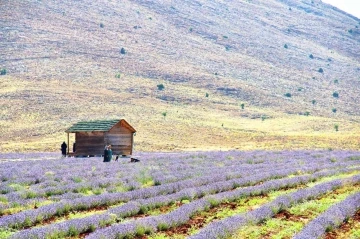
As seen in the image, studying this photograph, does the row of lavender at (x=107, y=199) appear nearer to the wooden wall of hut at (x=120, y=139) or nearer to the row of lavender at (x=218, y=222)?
the row of lavender at (x=218, y=222)

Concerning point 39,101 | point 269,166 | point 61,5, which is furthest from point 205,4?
point 269,166

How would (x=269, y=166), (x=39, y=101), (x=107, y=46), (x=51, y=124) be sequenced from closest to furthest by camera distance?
(x=269, y=166) → (x=51, y=124) → (x=39, y=101) → (x=107, y=46)

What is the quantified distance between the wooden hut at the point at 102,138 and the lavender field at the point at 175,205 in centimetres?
1412

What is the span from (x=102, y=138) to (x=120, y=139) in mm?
1275

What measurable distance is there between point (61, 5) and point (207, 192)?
9187 centimetres

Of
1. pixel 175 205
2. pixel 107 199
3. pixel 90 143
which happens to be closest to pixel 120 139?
pixel 90 143

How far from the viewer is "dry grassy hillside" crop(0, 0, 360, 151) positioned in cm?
5409

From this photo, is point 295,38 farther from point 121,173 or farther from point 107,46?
point 121,173

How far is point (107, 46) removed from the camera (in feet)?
276

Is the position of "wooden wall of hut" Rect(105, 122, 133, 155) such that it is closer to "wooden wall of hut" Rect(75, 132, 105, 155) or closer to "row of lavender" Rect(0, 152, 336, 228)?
"wooden wall of hut" Rect(75, 132, 105, 155)

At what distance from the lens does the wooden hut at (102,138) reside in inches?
1299

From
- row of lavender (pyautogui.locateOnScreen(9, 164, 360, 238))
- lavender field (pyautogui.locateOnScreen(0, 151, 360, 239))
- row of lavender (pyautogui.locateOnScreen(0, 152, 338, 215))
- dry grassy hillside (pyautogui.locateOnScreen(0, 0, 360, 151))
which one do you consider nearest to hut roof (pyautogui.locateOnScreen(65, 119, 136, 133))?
row of lavender (pyautogui.locateOnScreen(0, 152, 338, 215))

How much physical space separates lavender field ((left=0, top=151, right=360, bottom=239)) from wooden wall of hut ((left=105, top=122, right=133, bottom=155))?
1431 centimetres

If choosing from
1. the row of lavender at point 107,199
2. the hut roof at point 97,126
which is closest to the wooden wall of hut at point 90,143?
the hut roof at point 97,126
